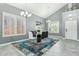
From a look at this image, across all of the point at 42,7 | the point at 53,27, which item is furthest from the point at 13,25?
the point at 53,27

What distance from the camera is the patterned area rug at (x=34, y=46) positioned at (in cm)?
281

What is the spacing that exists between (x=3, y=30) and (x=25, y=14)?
0.74m

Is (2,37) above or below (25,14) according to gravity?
below

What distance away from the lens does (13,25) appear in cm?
288

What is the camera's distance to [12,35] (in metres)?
2.83

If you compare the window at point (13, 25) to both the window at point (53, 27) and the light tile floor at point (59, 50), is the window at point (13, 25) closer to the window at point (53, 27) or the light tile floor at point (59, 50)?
the light tile floor at point (59, 50)

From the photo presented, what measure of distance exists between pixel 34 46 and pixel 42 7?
3.64 feet

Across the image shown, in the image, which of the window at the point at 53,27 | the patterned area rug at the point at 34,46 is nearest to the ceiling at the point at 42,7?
the window at the point at 53,27

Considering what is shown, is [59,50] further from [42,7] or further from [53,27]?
[42,7]

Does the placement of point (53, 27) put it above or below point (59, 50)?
above

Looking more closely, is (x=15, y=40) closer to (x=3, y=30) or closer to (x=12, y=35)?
(x=12, y=35)

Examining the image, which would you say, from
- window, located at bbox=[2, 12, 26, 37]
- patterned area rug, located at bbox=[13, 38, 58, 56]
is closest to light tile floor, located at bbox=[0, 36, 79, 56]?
patterned area rug, located at bbox=[13, 38, 58, 56]

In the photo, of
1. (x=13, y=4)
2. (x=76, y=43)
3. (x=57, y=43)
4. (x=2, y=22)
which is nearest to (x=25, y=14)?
(x=13, y=4)

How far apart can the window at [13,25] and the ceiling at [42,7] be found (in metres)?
0.32
